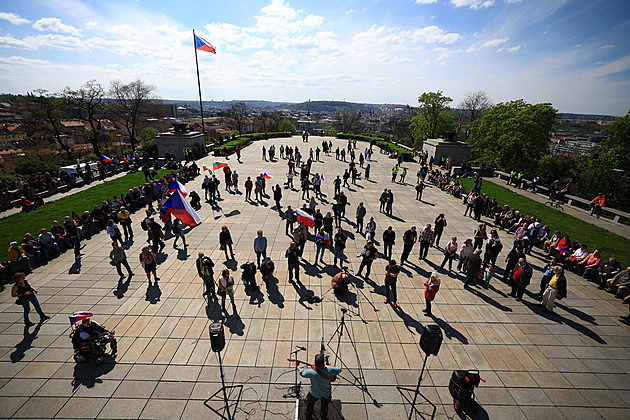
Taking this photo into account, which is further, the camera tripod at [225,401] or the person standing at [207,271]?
the person standing at [207,271]

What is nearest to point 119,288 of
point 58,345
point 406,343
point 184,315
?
point 58,345

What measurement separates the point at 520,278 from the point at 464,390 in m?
5.78

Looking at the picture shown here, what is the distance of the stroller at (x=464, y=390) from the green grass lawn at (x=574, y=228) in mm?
13318

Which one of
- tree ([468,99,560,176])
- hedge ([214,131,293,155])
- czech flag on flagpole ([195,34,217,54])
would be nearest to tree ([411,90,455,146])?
tree ([468,99,560,176])

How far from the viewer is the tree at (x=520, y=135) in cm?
3288

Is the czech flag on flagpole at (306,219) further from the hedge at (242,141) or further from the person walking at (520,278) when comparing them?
the hedge at (242,141)

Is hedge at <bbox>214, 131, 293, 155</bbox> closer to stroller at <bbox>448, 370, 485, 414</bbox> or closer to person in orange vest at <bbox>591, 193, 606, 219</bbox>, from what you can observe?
stroller at <bbox>448, 370, 485, 414</bbox>

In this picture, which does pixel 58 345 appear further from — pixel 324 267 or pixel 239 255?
pixel 324 267

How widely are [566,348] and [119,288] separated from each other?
49.6ft

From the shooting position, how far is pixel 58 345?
25.3 feet

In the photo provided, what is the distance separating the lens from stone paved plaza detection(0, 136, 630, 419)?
620 centimetres

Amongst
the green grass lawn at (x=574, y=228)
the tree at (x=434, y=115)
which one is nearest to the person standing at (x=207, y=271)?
the green grass lawn at (x=574, y=228)

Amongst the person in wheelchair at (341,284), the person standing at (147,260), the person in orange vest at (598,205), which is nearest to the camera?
the person in wheelchair at (341,284)

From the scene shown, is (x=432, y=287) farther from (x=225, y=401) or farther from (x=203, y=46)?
(x=203, y=46)
